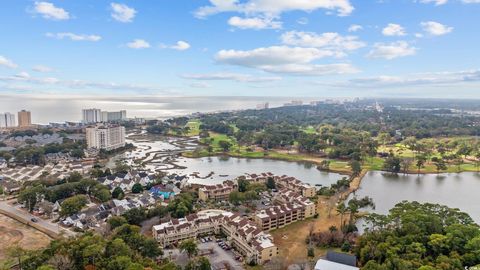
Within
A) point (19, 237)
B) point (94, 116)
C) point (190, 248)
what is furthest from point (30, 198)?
point (94, 116)

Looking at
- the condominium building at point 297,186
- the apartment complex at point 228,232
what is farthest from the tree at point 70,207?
the condominium building at point 297,186

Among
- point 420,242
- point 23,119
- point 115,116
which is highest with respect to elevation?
point 115,116

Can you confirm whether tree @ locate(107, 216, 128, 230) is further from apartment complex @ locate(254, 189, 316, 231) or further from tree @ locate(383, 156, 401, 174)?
tree @ locate(383, 156, 401, 174)

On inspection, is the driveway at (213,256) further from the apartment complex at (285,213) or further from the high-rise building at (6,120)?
the high-rise building at (6,120)

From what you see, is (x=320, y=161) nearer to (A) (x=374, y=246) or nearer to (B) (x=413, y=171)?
(B) (x=413, y=171)

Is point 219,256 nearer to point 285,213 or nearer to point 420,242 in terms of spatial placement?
point 285,213

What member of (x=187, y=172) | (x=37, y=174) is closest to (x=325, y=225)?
(x=187, y=172)

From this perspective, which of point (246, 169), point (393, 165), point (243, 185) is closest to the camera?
point (243, 185)

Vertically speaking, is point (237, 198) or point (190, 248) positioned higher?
point (237, 198)
